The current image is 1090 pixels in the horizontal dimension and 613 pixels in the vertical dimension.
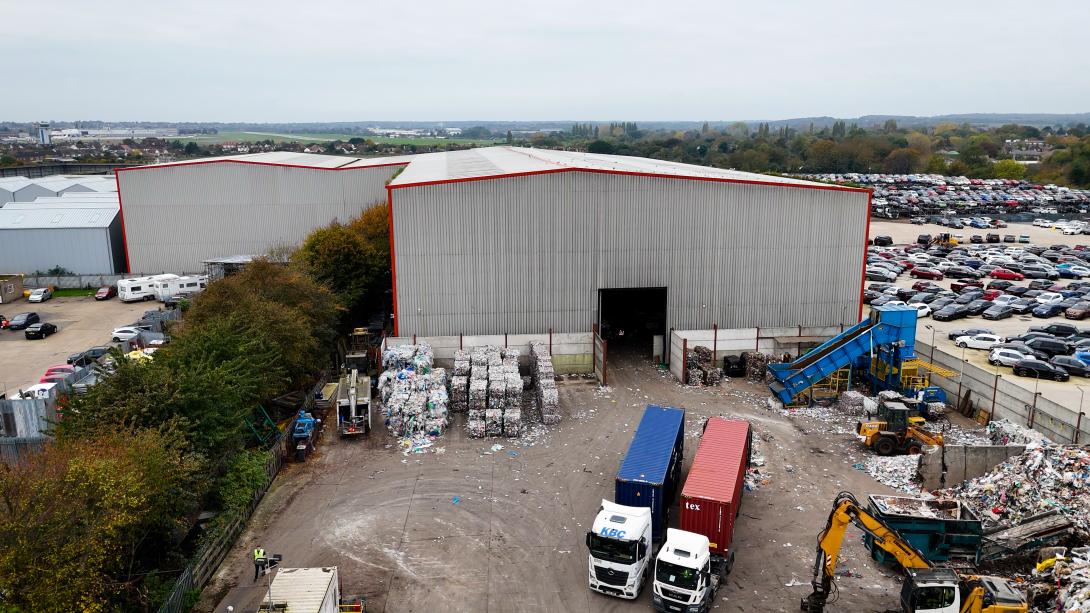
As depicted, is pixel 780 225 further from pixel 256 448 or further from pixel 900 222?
pixel 900 222

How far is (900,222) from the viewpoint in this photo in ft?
250

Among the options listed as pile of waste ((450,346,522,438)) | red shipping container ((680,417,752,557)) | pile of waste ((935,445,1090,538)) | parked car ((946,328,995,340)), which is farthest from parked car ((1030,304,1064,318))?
pile of waste ((450,346,522,438))

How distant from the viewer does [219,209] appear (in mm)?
45156

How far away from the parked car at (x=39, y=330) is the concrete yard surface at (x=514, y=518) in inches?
831

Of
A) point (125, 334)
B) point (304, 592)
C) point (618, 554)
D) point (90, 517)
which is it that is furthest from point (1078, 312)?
point (125, 334)

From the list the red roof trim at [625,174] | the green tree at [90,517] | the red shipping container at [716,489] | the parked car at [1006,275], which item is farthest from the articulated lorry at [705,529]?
the parked car at [1006,275]

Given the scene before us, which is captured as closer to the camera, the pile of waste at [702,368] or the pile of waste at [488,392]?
the pile of waste at [488,392]

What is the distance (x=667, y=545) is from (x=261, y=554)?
854 centimetres

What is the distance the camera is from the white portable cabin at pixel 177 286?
4153cm

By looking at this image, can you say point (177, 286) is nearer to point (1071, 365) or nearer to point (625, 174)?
point (625, 174)

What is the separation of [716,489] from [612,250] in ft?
45.9

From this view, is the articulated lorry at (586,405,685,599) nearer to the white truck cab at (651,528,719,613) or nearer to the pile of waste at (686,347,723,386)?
the white truck cab at (651,528,719,613)

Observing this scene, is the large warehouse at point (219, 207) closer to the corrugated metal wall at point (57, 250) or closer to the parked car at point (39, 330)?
the corrugated metal wall at point (57, 250)

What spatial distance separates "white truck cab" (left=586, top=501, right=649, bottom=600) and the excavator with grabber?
3.40 metres
